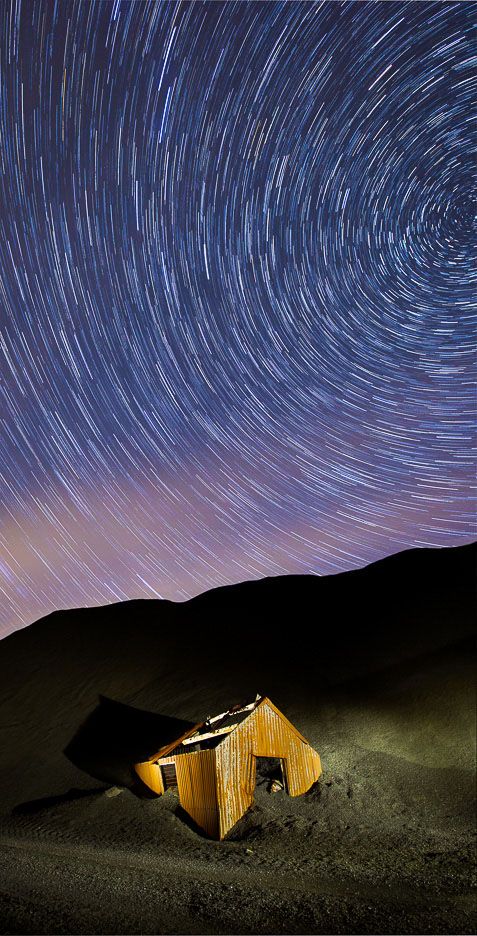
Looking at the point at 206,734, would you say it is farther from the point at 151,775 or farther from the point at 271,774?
the point at 271,774

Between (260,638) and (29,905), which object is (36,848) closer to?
(29,905)

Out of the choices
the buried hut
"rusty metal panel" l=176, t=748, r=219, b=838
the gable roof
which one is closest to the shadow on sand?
the gable roof

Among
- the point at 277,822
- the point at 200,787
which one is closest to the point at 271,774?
the point at 277,822

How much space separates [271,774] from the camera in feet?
45.5

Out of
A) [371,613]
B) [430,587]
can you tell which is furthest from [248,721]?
[430,587]

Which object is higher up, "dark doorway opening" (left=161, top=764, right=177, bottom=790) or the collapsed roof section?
the collapsed roof section

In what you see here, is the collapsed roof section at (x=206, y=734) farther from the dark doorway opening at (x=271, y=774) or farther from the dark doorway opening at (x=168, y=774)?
the dark doorway opening at (x=271, y=774)

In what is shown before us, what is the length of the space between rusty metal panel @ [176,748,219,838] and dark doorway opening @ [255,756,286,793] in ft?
6.09

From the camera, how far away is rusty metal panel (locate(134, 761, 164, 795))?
13242 millimetres

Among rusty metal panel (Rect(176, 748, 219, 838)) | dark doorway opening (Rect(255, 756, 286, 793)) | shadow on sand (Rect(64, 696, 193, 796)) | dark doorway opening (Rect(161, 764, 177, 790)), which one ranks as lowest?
shadow on sand (Rect(64, 696, 193, 796))

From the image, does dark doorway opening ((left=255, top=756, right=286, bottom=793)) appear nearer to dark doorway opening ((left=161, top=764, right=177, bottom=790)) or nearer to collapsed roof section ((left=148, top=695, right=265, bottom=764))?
collapsed roof section ((left=148, top=695, right=265, bottom=764))

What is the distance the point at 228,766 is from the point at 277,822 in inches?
53.9

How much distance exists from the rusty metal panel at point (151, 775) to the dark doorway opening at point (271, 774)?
2.14 meters

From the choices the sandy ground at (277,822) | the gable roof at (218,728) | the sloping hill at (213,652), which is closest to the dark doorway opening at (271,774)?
the sandy ground at (277,822)
